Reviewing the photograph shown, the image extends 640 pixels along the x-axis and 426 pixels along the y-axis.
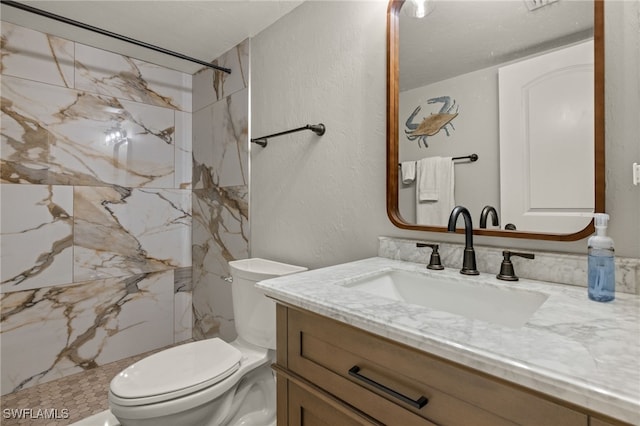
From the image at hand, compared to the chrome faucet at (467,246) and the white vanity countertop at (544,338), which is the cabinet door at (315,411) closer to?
the white vanity countertop at (544,338)

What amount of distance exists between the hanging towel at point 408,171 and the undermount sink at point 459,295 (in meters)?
0.38

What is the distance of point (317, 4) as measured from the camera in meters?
1.65

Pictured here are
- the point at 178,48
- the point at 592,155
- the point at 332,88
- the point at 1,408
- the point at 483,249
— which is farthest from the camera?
the point at 178,48

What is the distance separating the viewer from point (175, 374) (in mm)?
1329

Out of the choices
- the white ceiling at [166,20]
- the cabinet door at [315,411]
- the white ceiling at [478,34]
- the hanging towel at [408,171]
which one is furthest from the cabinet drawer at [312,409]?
the white ceiling at [166,20]

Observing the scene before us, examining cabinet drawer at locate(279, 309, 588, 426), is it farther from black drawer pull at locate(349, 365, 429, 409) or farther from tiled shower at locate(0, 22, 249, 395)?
tiled shower at locate(0, 22, 249, 395)

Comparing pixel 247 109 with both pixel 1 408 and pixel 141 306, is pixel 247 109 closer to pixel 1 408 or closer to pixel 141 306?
pixel 141 306

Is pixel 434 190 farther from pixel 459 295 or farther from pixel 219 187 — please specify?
pixel 219 187

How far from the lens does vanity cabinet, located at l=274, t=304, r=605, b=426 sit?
52 centimetres

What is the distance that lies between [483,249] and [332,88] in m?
0.99

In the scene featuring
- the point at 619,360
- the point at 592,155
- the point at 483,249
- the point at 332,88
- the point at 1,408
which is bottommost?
the point at 1,408

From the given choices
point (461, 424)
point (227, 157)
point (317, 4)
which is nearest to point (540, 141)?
point (461, 424)

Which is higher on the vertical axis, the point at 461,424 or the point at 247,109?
the point at 247,109

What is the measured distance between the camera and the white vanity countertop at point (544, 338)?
43 centimetres
